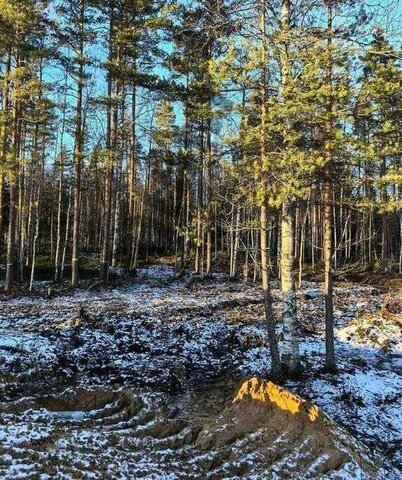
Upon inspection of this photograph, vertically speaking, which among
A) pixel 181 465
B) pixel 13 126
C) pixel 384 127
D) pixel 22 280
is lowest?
pixel 181 465

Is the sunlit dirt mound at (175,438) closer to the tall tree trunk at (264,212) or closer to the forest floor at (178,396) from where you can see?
the forest floor at (178,396)

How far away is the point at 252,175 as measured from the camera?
9516mm

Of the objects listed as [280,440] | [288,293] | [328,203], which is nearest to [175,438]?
[280,440]

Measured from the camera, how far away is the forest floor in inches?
248

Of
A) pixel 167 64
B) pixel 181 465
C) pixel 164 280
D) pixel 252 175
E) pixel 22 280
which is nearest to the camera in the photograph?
pixel 181 465

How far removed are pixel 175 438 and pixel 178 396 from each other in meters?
1.81

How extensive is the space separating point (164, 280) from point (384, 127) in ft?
60.7

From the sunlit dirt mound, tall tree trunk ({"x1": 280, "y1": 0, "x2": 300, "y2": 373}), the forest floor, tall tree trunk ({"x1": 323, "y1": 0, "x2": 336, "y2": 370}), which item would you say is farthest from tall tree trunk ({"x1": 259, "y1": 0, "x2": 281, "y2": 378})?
the sunlit dirt mound

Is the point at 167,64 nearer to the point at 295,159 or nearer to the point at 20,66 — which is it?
the point at 20,66

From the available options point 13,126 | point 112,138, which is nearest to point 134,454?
point 13,126

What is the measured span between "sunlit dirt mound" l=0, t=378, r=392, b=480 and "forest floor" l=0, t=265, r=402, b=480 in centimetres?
2

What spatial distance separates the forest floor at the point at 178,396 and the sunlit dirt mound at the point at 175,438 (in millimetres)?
24

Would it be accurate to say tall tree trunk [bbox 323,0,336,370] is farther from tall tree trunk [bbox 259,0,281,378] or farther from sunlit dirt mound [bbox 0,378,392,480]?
sunlit dirt mound [bbox 0,378,392,480]

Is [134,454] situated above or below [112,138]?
below
